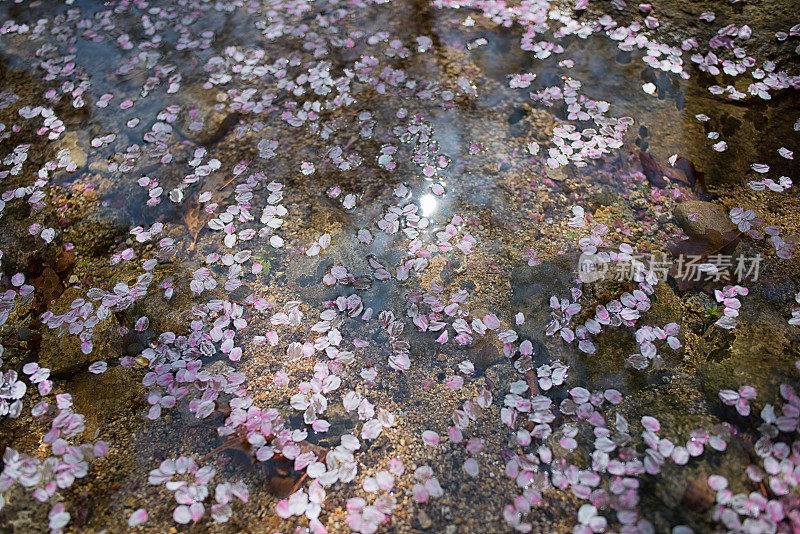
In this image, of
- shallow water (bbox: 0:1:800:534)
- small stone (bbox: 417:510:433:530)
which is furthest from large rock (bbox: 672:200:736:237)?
small stone (bbox: 417:510:433:530)

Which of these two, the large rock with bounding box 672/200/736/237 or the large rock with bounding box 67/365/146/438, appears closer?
the large rock with bounding box 67/365/146/438

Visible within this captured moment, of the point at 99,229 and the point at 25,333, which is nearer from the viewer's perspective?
the point at 25,333

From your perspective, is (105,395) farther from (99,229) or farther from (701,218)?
(701,218)

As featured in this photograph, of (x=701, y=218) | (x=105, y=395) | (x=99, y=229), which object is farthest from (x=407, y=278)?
(x=99, y=229)

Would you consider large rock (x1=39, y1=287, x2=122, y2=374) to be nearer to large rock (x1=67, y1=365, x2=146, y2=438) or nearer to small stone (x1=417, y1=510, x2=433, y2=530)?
large rock (x1=67, y1=365, x2=146, y2=438)

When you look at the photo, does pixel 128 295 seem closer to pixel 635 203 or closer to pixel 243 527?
pixel 243 527

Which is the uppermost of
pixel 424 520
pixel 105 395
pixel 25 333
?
pixel 25 333
